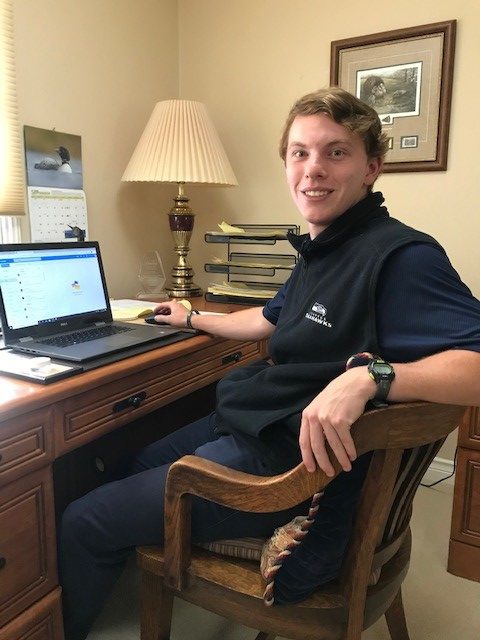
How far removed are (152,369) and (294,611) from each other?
62 cm

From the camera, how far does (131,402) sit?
4.02 ft

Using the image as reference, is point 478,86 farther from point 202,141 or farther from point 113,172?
point 113,172

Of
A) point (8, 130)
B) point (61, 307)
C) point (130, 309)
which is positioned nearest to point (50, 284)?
point (61, 307)

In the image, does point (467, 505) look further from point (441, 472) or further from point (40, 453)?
point (40, 453)

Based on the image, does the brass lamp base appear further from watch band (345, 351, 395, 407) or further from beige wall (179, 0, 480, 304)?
watch band (345, 351, 395, 407)

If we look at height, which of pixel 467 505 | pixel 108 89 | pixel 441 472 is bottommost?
pixel 441 472

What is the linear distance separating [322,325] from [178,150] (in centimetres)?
116

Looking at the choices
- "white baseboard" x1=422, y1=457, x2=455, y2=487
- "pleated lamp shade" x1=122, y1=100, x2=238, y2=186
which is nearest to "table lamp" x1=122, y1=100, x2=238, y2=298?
"pleated lamp shade" x1=122, y1=100, x2=238, y2=186

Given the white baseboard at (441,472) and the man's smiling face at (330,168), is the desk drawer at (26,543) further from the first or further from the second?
the white baseboard at (441,472)

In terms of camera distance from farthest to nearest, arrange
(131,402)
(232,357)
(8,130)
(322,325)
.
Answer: (232,357)
(8,130)
(131,402)
(322,325)

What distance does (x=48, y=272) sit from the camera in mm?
1386

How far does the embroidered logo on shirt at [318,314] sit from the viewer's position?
973mm

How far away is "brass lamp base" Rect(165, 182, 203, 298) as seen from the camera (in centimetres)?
206

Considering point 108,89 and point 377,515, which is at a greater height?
point 108,89
